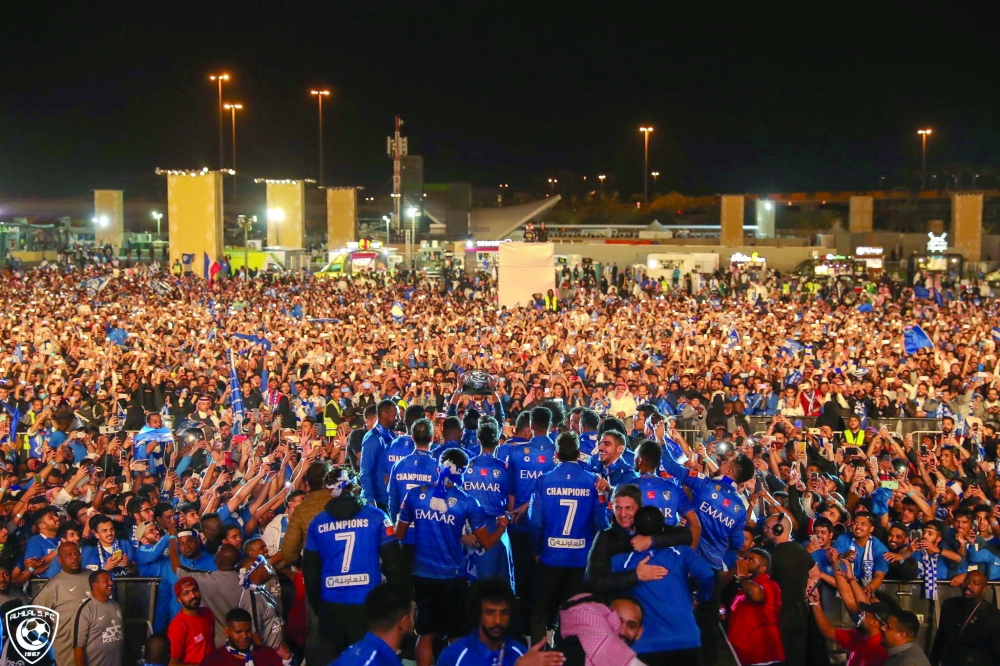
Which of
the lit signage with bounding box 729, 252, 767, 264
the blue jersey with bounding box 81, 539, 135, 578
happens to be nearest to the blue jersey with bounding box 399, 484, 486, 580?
the blue jersey with bounding box 81, 539, 135, 578

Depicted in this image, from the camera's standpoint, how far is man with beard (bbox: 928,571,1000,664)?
227 inches

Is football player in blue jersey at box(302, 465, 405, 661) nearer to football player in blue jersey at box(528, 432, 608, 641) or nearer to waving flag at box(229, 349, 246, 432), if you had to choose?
football player in blue jersey at box(528, 432, 608, 641)

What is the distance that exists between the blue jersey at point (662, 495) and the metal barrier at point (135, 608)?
296 cm

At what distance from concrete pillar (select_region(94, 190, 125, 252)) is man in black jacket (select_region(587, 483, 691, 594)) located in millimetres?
46129

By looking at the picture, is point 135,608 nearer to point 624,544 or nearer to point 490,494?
point 490,494

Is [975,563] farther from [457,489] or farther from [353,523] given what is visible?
[353,523]

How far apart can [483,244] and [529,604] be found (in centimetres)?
2904

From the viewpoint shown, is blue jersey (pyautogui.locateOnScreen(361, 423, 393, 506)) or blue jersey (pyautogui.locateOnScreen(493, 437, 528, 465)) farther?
blue jersey (pyautogui.locateOnScreen(361, 423, 393, 506))

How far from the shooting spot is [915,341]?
16.6 metres

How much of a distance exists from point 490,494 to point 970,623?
→ 2.68m

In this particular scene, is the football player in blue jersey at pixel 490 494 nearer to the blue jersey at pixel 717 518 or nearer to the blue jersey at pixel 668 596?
the blue jersey at pixel 717 518

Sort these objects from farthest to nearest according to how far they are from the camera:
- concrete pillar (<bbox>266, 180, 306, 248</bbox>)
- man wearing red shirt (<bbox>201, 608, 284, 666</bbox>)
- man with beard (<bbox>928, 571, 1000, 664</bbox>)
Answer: concrete pillar (<bbox>266, 180, 306, 248</bbox>) < man with beard (<bbox>928, 571, 1000, 664</bbox>) < man wearing red shirt (<bbox>201, 608, 284, 666</bbox>)

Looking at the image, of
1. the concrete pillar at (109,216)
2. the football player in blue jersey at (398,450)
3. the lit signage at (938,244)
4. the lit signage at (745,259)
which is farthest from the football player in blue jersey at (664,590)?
the concrete pillar at (109,216)

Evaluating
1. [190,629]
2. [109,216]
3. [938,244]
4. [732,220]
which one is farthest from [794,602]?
[109,216]
